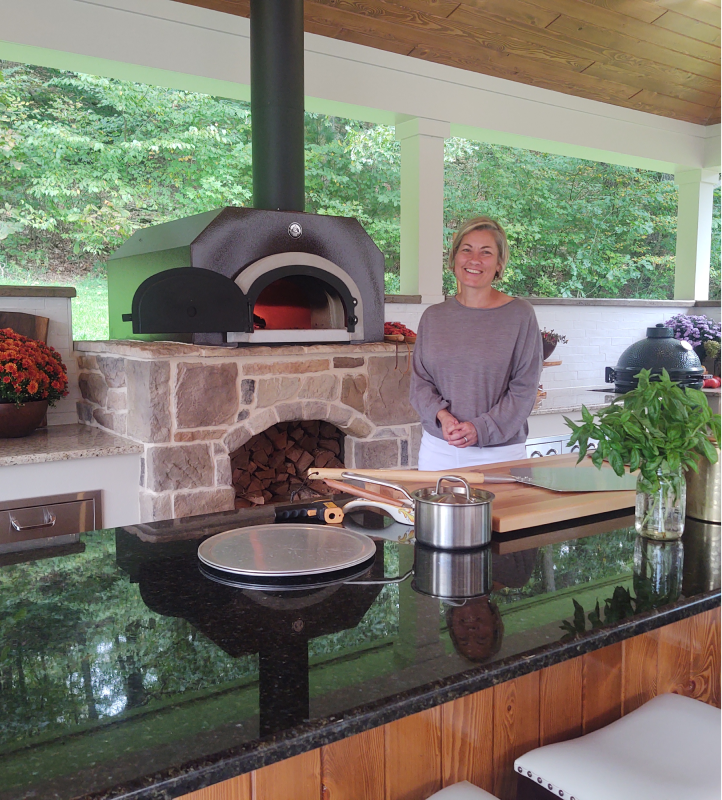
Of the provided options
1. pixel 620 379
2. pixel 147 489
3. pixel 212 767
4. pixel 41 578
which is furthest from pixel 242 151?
pixel 212 767

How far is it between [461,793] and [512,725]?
0.22 meters

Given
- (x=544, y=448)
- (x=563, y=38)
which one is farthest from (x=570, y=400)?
(x=563, y=38)

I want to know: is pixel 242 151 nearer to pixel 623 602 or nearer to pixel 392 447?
pixel 392 447

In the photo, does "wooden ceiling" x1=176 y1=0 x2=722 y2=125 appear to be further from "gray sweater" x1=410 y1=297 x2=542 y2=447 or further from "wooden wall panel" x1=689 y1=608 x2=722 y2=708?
"wooden wall panel" x1=689 y1=608 x2=722 y2=708

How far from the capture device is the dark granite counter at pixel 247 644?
752 mm

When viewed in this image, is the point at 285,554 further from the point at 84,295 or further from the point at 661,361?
the point at 84,295

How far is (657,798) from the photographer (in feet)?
3.64

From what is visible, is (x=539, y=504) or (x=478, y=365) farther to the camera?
(x=478, y=365)

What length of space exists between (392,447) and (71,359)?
152 centimetres

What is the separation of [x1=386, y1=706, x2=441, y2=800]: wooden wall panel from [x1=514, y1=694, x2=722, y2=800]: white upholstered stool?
130 mm

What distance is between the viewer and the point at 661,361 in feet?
14.5

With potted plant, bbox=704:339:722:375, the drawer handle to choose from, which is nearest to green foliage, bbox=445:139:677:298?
potted plant, bbox=704:339:722:375

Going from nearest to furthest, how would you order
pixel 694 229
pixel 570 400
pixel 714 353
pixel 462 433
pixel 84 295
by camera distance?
pixel 462 433
pixel 570 400
pixel 714 353
pixel 694 229
pixel 84 295

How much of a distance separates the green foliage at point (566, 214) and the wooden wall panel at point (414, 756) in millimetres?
9688
